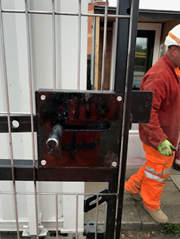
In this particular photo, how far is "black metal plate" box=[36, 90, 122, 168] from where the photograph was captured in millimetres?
840

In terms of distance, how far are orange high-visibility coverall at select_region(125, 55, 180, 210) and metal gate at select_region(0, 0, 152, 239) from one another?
1.25 metres

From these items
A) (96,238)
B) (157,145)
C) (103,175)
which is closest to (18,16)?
(103,175)

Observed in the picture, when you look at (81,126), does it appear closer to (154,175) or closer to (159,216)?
(154,175)

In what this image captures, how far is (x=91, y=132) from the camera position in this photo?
0.87 m

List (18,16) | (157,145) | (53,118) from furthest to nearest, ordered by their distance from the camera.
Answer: (157,145)
(18,16)
(53,118)

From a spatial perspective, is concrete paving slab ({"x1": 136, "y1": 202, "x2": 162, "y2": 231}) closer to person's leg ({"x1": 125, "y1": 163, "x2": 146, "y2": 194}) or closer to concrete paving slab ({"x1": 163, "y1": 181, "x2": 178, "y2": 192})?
person's leg ({"x1": 125, "y1": 163, "x2": 146, "y2": 194})

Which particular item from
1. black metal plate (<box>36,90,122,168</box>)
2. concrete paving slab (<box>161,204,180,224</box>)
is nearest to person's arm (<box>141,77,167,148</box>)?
concrete paving slab (<box>161,204,180,224</box>)

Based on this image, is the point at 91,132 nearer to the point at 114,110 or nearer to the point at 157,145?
the point at 114,110

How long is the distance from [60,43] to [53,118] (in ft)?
3.08

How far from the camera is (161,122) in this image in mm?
2225

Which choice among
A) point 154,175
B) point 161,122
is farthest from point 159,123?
point 154,175

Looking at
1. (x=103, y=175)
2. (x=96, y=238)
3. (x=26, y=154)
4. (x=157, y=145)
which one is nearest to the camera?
(x=103, y=175)

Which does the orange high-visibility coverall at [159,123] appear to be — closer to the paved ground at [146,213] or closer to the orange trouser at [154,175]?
the orange trouser at [154,175]

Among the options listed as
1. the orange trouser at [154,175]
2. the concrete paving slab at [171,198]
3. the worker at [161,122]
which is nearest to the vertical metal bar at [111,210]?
the worker at [161,122]
